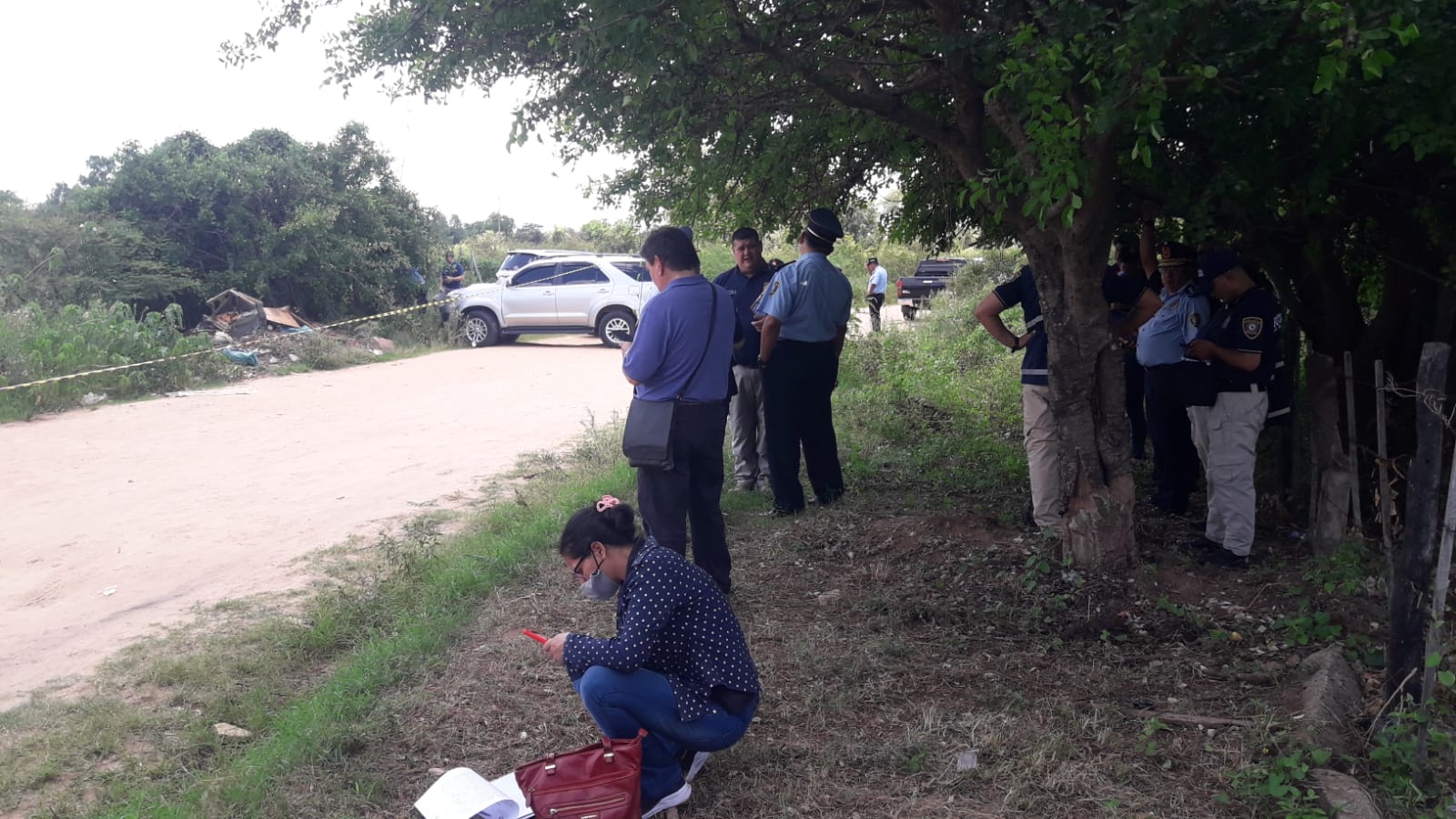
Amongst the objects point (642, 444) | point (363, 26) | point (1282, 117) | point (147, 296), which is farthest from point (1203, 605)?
point (147, 296)

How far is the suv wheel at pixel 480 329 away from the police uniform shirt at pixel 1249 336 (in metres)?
16.1

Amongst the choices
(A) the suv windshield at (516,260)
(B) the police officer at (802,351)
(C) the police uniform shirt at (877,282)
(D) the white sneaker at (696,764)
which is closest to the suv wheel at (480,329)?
(A) the suv windshield at (516,260)

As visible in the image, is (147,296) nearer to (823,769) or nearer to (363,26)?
(363,26)

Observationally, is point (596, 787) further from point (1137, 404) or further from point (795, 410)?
point (1137, 404)

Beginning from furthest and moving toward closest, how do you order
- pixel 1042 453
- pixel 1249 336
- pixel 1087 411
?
pixel 1042 453 < pixel 1249 336 < pixel 1087 411

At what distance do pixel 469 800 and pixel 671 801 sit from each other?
2.00 feet

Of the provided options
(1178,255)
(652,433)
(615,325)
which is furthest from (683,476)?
(615,325)

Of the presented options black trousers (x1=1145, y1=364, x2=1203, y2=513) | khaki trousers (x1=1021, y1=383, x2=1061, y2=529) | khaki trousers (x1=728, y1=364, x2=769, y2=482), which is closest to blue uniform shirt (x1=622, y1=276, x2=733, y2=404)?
khaki trousers (x1=1021, y1=383, x2=1061, y2=529)

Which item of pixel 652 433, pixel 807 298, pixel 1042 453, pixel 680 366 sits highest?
pixel 807 298

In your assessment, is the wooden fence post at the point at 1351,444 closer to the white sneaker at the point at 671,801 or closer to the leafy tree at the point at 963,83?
the leafy tree at the point at 963,83

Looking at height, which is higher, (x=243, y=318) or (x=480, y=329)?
(x=243, y=318)

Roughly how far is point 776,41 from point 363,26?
202 cm

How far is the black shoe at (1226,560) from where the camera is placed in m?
5.56

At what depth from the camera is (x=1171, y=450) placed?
6.79 metres
